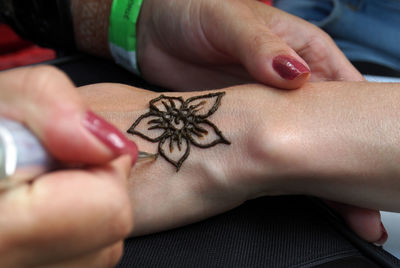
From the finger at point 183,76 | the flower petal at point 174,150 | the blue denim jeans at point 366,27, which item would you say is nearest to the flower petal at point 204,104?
the flower petal at point 174,150

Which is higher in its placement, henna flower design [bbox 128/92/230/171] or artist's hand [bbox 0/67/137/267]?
artist's hand [bbox 0/67/137/267]

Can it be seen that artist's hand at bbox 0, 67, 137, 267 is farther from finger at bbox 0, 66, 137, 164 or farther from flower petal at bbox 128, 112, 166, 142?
flower petal at bbox 128, 112, 166, 142

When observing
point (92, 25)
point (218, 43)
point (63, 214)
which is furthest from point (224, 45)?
point (63, 214)

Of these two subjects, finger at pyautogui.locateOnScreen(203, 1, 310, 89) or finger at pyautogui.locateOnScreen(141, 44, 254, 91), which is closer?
finger at pyautogui.locateOnScreen(203, 1, 310, 89)

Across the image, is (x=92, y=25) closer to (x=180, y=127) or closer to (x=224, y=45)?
(x=224, y=45)

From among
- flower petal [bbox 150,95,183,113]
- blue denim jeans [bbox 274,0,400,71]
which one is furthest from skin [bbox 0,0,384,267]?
blue denim jeans [bbox 274,0,400,71]
